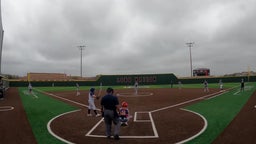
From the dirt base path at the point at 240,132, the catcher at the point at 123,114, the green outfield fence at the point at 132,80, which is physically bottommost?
the dirt base path at the point at 240,132

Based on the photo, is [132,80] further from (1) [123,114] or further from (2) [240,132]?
(2) [240,132]

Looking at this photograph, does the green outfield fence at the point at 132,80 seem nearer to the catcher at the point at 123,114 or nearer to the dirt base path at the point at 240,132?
the dirt base path at the point at 240,132

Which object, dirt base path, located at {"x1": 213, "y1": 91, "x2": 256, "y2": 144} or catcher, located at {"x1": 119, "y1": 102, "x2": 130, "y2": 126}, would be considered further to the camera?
catcher, located at {"x1": 119, "y1": 102, "x2": 130, "y2": 126}

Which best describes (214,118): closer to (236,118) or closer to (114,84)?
(236,118)

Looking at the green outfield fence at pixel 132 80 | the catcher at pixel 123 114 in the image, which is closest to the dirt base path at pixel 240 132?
the catcher at pixel 123 114

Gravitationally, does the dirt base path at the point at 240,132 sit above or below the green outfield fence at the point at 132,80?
below

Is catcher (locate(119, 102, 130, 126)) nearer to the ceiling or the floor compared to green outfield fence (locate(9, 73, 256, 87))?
nearer to the floor

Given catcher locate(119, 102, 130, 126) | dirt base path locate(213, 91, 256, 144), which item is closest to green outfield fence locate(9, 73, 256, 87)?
dirt base path locate(213, 91, 256, 144)

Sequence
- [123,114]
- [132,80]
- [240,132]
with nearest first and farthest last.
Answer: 1. [240,132]
2. [123,114]
3. [132,80]

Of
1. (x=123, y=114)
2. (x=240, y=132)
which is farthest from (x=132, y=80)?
(x=240, y=132)

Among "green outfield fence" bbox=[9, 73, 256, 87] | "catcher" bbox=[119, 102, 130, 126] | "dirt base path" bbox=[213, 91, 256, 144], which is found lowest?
"dirt base path" bbox=[213, 91, 256, 144]

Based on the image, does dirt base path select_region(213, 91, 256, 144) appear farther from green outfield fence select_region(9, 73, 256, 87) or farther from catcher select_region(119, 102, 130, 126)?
green outfield fence select_region(9, 73, 256, 87)

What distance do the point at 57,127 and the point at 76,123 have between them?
51.1 inches

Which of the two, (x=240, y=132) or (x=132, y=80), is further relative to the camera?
(x=132, y=80)
